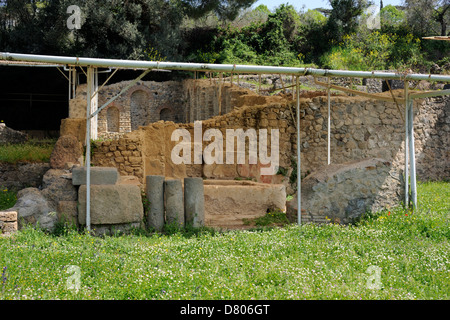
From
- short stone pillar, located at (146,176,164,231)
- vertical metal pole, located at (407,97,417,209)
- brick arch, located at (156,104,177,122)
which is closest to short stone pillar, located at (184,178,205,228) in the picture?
short stone pillar, located at (146,176,164,231)

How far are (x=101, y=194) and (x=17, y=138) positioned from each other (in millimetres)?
8087

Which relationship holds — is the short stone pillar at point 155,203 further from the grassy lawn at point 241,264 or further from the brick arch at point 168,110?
the brick arch at point 168,110

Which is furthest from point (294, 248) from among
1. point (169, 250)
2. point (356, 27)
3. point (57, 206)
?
point (356, 27)

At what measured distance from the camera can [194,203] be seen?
8.66 m

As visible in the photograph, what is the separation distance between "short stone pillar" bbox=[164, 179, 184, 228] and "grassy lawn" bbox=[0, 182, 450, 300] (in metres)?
0.40

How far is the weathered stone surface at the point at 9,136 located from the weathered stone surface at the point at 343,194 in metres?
9.55

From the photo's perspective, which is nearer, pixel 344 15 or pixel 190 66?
pixel 190 66

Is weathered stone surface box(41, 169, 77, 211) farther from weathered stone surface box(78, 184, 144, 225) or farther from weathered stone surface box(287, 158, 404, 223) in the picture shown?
weathered stone surface box(287, 158, 404, 223)

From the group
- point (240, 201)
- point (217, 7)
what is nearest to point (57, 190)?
point (240, 201)

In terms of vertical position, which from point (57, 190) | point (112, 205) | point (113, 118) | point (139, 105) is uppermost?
point (139, 105)

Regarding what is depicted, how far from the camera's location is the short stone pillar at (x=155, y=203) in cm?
839

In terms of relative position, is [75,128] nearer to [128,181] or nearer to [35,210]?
[128,181]

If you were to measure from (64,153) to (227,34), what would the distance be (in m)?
18.1
